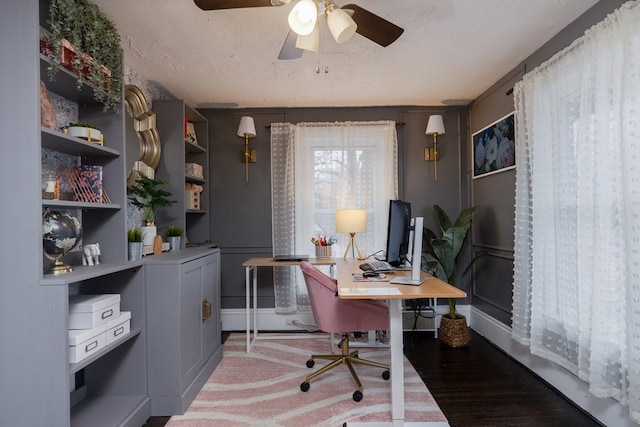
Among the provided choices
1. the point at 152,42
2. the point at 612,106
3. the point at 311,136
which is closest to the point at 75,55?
the point at 152,42

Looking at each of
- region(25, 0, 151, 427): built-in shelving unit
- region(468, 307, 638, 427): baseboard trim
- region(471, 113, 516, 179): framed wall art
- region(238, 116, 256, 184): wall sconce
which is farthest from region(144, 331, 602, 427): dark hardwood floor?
region(238, 116, 256, 184): wall sconce

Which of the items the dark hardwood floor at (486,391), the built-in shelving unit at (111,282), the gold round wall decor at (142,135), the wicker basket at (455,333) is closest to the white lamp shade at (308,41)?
the built-in shelving unit at (111,282)

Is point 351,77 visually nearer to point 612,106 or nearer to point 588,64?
point 588,64

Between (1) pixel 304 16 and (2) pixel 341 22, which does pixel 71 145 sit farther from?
(2) pixel 341 22

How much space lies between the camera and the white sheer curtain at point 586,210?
1560 mm

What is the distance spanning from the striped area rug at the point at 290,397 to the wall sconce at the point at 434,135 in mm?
2115

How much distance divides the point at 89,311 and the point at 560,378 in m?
2.96

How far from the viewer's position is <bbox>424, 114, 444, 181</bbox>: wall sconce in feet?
10.8

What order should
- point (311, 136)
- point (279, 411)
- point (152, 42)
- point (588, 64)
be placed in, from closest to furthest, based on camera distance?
point (588, 64) < point (279, 411) < point (152, 42) < point (311, 136)

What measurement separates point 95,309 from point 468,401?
235 centimetres

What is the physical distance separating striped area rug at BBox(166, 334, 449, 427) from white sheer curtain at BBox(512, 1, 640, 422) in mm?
942

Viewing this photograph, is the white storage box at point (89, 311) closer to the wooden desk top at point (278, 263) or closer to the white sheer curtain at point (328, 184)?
the wooden desk top at point (278, 263)

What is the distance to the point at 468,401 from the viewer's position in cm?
210

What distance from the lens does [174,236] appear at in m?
2.71
